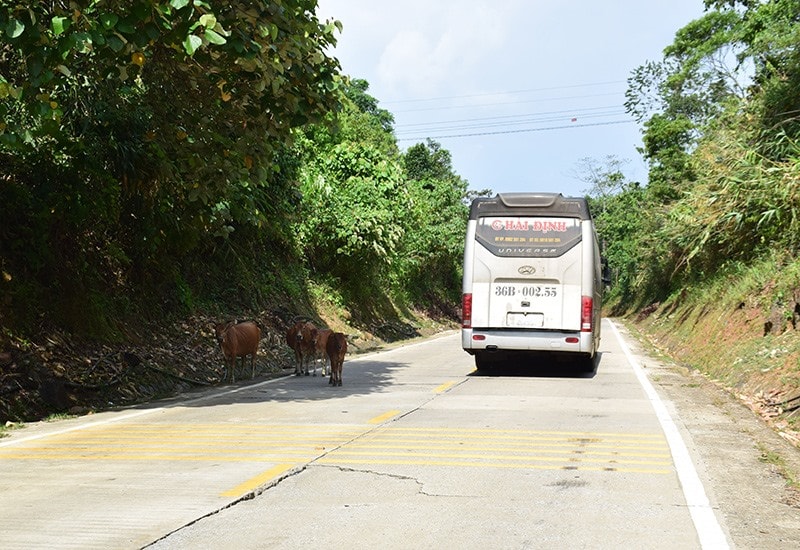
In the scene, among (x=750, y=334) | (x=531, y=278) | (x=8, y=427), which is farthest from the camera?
(x=750, y=334)

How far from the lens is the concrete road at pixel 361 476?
5930mm

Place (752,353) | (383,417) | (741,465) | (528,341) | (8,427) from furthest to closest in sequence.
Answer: (528,341) → (752,353) → (383,417) → (8,427) → (741,465)

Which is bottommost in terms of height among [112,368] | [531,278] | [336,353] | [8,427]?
[8,427]

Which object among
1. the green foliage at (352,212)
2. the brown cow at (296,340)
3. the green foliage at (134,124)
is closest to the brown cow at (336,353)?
the brown cow at (296,340)

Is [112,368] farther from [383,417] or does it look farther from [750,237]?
[750,237]

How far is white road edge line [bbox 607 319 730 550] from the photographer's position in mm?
5906

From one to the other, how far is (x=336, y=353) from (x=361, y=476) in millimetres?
7636

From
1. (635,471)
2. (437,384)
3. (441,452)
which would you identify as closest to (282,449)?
(441,452)

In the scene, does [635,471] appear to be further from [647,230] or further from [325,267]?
[647,230]

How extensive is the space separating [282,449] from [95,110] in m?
9.08

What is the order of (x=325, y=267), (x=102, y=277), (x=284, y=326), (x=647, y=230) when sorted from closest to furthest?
(x=102, y=277), (x=284, y=326), (x=325, y=267), (x=647, y=230)

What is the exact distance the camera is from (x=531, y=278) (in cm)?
1791

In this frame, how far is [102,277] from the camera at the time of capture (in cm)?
1714

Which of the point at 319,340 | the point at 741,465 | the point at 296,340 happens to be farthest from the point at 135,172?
the point at 741,465
